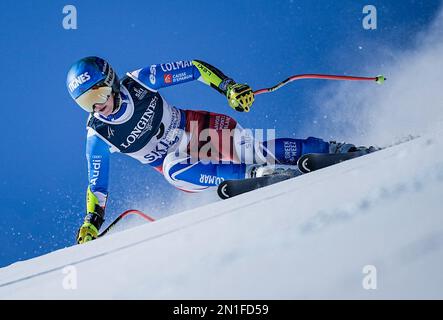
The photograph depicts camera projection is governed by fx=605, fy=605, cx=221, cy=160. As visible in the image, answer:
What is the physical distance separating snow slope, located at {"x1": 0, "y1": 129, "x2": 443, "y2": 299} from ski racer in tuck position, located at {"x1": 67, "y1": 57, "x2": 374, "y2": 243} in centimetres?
70

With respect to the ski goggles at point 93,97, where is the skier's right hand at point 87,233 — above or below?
below

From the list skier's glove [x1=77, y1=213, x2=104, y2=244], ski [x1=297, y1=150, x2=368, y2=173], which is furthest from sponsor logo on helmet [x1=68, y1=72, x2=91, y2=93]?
ski [x1=297, y1=150, x2=368, y2=173]

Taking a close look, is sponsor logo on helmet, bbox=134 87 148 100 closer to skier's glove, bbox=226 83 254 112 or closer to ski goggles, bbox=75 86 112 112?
ski goggles, bbox=75 86 112 112

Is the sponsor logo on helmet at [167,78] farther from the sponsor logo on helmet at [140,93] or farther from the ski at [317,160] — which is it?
the ski at [317,160]

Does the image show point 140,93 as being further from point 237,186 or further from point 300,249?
point 300,249

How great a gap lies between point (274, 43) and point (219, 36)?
0.25 metres

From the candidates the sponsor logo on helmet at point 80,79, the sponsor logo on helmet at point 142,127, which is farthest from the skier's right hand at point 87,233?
the sponsor logo on helmet at point 80,79

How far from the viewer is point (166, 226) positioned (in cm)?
128

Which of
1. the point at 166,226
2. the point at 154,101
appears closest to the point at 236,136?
the point at 154,101

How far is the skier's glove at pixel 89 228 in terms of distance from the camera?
1896 millimetres

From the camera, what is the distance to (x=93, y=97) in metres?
1.97

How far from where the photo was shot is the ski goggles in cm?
196
